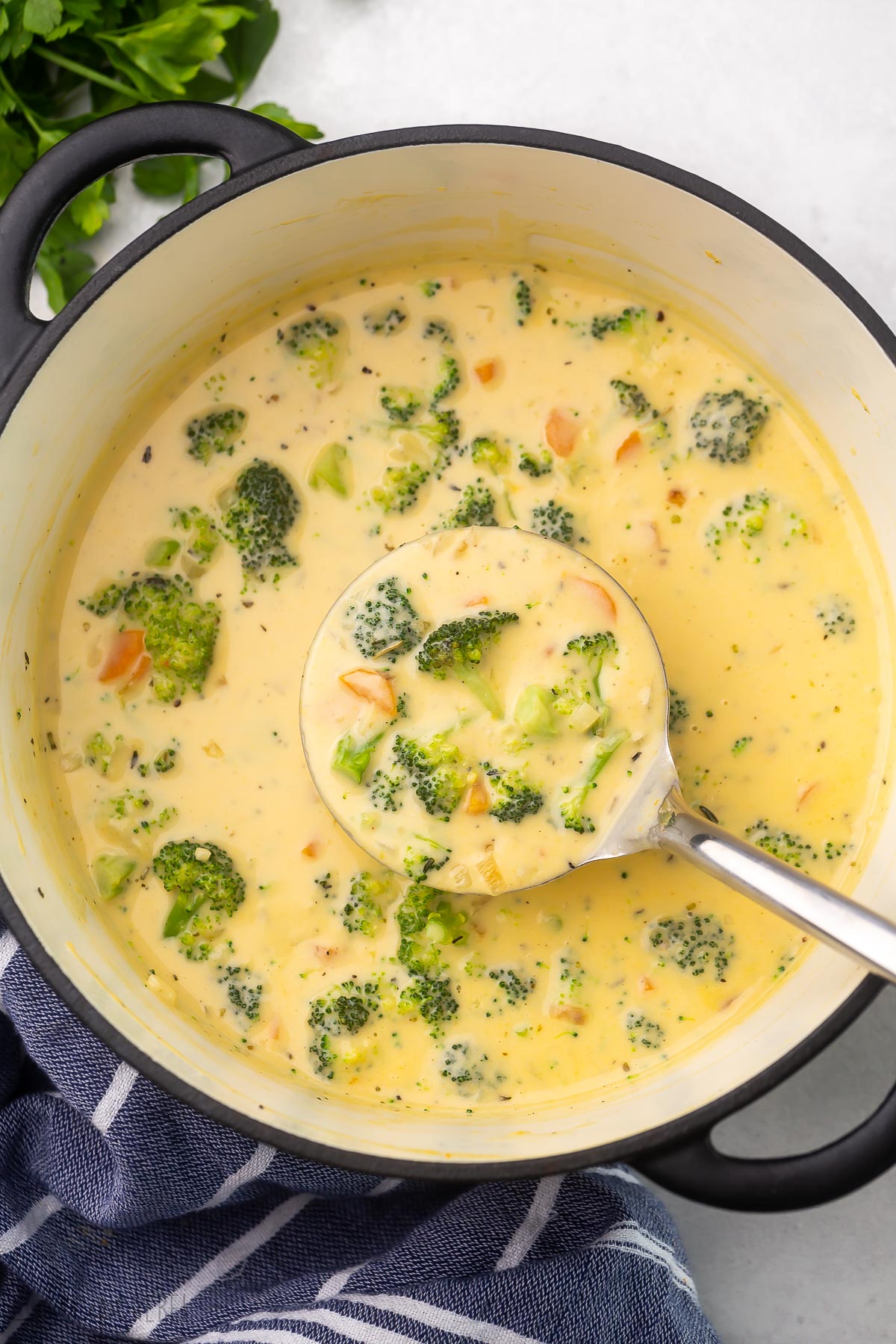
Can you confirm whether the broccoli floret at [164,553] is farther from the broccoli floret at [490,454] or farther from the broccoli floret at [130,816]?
the broccoli floret at [490,454]

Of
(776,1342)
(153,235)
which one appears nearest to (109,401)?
(153,235)

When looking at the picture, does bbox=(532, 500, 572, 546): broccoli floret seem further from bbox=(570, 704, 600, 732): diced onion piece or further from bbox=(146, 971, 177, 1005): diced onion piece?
bbox=(146, 971, 177, 1005): diced onion piece

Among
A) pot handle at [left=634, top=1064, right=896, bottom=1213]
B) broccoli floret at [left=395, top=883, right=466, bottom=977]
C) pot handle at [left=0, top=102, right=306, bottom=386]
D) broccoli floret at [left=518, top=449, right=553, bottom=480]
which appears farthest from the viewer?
broccoli floret at [left=518, top=449, right=553, bottom=480]

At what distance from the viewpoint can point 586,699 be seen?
79.4 inches

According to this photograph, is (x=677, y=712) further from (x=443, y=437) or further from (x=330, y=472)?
(x=330, y=472)

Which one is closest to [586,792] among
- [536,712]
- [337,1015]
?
[536,712]

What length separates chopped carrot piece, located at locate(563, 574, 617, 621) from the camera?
205 cm

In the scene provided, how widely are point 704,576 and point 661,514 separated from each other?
0.48 ft

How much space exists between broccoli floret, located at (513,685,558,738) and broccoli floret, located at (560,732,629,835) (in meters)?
0.09

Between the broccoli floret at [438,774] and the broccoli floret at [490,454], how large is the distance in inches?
22.6

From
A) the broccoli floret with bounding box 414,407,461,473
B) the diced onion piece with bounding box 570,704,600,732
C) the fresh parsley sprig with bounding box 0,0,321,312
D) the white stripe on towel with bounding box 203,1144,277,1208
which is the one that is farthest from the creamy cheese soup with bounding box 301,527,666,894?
the fresh parsley sprig with bounding box 0,0,321,312

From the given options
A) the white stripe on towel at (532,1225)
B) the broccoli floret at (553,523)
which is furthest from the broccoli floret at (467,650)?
the white stripe on towel at (532,1225)

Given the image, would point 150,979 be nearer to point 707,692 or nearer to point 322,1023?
point 322,1023

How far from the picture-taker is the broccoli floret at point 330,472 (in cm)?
226
